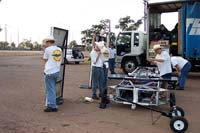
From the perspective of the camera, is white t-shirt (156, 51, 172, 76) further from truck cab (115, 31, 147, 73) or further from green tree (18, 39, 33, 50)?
green tree (18, 39, 33, 50)

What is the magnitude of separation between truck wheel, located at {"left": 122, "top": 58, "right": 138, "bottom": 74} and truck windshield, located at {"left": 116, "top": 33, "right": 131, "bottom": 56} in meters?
0.50

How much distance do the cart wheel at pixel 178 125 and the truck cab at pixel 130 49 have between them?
11.3 metres

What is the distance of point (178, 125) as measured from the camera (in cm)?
602

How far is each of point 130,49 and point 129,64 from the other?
2.81ft

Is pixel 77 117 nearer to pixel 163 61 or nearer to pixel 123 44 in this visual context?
pixel 163 61

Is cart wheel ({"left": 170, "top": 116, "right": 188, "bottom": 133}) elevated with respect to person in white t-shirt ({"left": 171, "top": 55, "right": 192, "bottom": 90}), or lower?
lower

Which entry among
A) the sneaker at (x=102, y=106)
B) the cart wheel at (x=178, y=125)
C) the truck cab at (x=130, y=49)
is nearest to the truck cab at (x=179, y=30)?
the truck cab at (x=130, y=49)

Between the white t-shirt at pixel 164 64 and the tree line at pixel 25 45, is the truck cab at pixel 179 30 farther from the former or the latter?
the tree line at pixel 25 45

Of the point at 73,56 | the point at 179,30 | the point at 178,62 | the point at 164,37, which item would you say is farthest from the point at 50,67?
the point at 73,56

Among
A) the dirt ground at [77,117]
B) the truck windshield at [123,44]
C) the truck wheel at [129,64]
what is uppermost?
the truck windshield at [123,44]

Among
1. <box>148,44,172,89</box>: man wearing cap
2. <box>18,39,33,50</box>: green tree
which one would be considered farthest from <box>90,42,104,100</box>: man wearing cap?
<box>18,39,33,50</box>: green tree

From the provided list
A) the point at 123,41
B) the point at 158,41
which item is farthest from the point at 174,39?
the point at 123,41

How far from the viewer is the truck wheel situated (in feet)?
57.0

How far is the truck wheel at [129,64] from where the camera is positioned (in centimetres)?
1738
